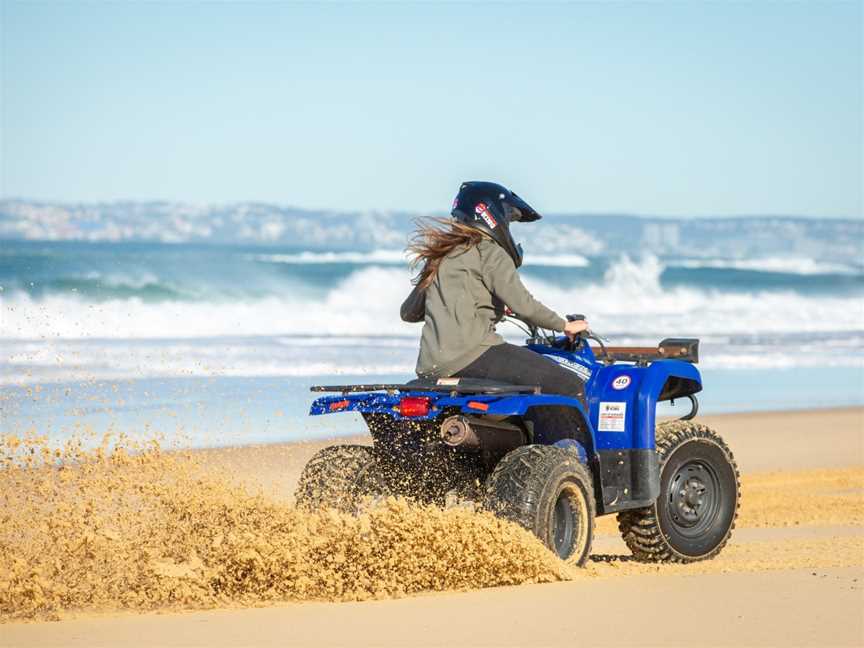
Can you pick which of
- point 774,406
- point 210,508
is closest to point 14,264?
point 774,406

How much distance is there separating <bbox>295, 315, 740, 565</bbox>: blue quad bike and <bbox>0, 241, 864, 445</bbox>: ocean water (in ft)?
17.7

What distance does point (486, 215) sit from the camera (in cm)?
768

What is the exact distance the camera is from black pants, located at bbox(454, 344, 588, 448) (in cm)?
754

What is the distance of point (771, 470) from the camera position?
14055 millimetres

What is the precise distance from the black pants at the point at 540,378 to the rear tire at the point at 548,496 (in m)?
0.27

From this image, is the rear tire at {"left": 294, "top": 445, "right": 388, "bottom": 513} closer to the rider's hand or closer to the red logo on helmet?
the rider's hand

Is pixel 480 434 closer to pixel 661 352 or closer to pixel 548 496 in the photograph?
pixel 548 496

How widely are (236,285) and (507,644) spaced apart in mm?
39978

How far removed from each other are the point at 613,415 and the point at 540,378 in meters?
0.74

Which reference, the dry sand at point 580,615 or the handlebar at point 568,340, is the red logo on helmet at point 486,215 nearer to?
the handlebar at point 568,340

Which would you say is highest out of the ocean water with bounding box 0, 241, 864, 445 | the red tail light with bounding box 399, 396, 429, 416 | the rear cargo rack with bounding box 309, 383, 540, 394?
the rear cargo rack with bounding box 309, 383, 540, 394

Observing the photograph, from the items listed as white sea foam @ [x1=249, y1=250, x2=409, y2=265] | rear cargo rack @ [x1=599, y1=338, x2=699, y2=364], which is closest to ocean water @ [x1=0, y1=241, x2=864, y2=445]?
white sea foam @ [x1=249, y1=250, x2=409, y2=265]

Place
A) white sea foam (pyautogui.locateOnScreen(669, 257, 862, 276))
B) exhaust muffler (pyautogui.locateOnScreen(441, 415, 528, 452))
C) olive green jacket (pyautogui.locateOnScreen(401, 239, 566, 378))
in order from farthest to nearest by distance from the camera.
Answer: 1. white sea foam (pyautogui.locateOnScreen(669, 257, 862, 276))
2. olive green jacket (pyautogui.locateOnScreen(401, 239, 566, 378))
3. exhaust muffler (pyautogui.locateOnScreen(441, 415, 528, 452))

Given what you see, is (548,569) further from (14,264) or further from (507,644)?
(14,264)
